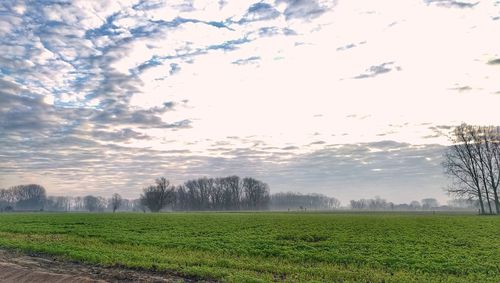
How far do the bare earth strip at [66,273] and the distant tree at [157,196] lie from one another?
138 meters

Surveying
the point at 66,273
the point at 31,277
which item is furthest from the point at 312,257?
the point at 31,277

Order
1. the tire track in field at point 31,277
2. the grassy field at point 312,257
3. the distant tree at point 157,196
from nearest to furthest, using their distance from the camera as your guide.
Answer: the tire track in field at point 31,277 < the grassy field at point 312,257 < the distant tree at point 157,196

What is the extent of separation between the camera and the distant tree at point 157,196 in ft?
508

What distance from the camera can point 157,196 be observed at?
6122 inches

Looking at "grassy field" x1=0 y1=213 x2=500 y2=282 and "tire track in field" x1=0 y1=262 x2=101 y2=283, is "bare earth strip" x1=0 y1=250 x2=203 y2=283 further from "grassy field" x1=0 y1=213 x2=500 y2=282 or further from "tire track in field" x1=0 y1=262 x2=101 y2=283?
"grassy field" x1=0 y1=213 x2=500 y2=282

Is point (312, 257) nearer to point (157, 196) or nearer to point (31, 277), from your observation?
point (31, 277)

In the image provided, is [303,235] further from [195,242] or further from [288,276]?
[288,276]

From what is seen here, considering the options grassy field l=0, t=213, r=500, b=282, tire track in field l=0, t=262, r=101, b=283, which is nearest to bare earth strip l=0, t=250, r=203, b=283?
tire track in field l=0, t=262, r=101, b=283

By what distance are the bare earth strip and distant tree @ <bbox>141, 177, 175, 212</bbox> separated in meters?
138

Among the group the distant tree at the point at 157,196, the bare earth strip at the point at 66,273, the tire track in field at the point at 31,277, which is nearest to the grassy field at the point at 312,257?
the bare earth strip at the point at 66,273

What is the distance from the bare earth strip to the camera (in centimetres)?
1578

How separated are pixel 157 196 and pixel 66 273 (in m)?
143

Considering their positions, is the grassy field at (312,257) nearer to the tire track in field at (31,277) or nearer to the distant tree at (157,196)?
the tire track in field at (31,277)

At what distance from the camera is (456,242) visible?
89.6 ft
